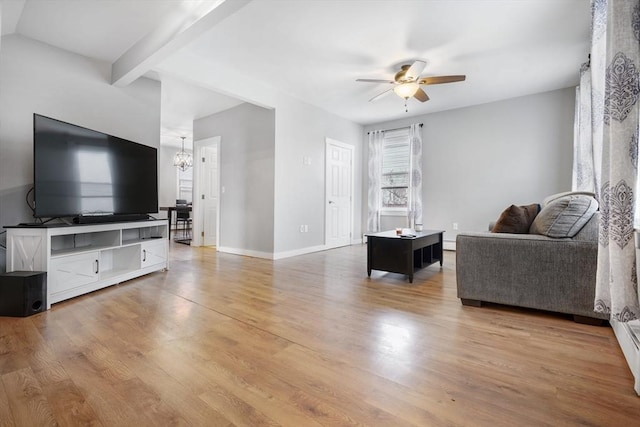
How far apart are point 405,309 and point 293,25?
2753 mm

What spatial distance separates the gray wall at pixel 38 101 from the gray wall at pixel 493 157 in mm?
4839

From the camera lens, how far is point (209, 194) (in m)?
5.98

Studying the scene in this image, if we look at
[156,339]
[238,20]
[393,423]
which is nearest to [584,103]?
[238,20]

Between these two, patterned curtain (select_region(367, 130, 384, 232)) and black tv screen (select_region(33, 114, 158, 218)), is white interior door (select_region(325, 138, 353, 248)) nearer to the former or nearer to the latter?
patterned curtain (select_region(367, 130, 384, 232))

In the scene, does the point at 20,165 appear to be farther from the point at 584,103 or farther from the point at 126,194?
the point at 584,103

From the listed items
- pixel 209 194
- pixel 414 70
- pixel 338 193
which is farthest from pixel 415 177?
pixel 209 194

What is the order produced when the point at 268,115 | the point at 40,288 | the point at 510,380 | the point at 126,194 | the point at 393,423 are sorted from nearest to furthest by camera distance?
the point at 393,423
the point at 510,380
the point at 40,288
the point at 126,194
the point at 268,115

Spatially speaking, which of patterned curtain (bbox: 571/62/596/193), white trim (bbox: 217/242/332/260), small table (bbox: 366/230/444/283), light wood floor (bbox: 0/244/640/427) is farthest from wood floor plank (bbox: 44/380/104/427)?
patterned curtain (bbox: 571/62/596/193)

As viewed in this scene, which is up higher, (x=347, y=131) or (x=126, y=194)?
(x=347, y=131)

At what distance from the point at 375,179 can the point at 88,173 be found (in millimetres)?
4782

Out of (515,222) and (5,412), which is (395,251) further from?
(5,412)

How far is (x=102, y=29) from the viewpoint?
2.78 meters

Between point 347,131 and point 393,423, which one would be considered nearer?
point 393,423

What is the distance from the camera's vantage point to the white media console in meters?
2.35
